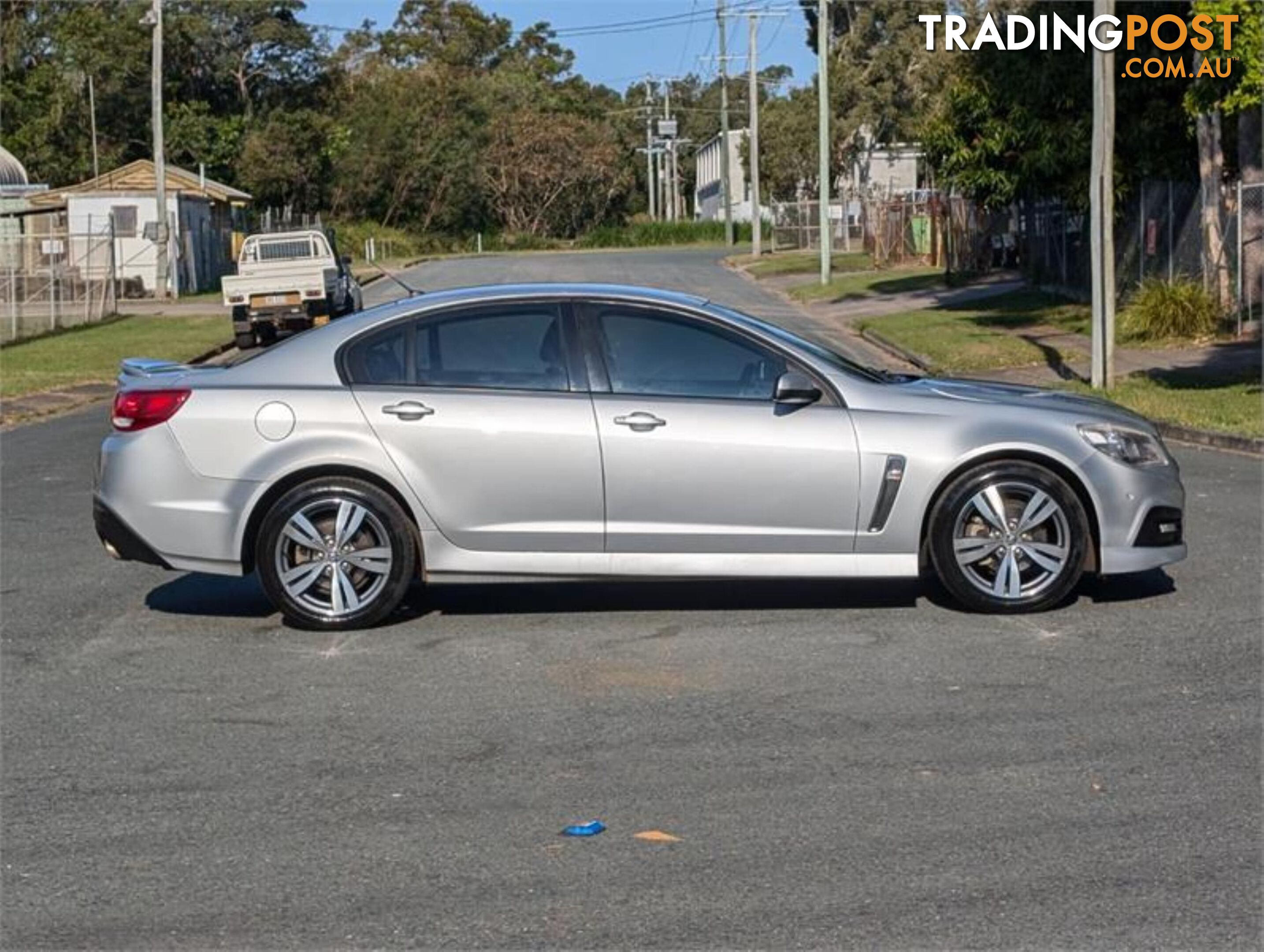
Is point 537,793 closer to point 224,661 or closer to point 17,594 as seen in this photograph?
point 224,661

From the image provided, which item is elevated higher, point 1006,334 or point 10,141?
point 10,141

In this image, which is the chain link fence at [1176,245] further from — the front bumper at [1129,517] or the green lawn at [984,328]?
the front bumper at [1129,517]

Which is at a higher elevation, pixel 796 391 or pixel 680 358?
pixel 680 358

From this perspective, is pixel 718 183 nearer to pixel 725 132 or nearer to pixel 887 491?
pixel 725 132

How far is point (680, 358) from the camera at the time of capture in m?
8.84

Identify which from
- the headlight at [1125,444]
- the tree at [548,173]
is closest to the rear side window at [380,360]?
the headlight at [1125,444]

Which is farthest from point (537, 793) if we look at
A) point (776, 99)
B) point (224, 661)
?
point (776, 99)

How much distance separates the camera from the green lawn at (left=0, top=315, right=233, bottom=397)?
25844 millimetres

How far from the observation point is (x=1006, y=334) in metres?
27.4

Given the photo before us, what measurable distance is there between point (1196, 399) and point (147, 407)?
40.7ft

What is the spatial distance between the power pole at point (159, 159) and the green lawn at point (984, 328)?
21.5 meters

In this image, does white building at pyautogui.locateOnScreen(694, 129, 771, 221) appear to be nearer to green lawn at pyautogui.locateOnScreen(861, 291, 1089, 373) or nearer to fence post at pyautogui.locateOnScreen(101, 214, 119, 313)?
fence post at pyautogui.locateOnScreen(101, 214, 119, 313)

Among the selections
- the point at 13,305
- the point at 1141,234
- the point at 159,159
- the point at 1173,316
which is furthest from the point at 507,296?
the point at 159,159

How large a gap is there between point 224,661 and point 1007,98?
72.2ft
